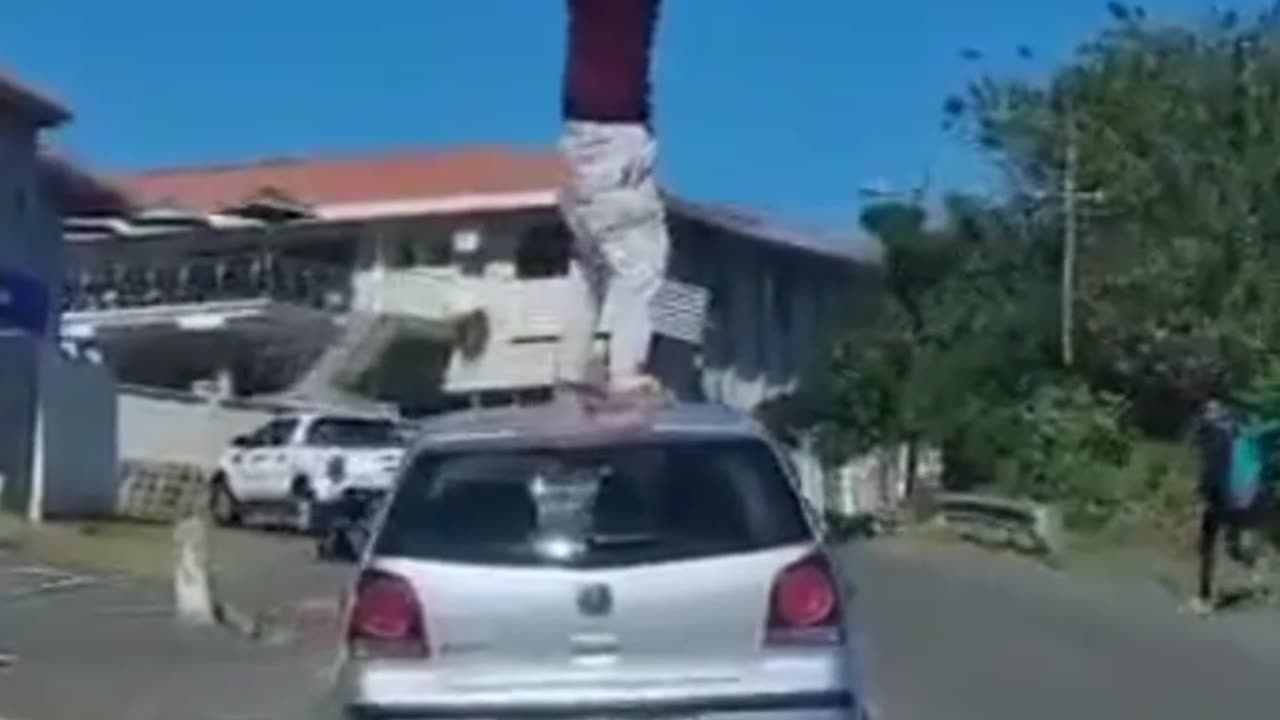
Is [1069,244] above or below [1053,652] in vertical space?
above

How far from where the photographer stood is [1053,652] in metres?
22.6

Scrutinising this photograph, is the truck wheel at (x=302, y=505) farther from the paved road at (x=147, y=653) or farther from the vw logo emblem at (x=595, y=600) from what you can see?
the vw logo emblem at (x=595, y=600)

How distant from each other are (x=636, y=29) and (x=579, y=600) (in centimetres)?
1471

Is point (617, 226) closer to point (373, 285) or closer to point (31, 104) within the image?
point (31, 104)

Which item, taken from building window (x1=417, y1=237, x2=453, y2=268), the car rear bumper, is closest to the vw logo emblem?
the car rear bumper

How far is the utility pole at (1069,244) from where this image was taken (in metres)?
49.9

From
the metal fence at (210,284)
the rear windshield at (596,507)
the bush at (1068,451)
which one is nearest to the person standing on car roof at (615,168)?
→ the rear windshield at (596,507)

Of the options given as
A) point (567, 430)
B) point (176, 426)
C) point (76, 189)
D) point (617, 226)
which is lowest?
point (176, 426)

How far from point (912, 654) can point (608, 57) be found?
20.7ft

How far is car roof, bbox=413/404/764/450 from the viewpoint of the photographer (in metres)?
11.9

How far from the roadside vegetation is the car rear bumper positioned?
2903 cm

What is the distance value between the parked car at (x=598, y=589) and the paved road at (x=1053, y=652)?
527 cm

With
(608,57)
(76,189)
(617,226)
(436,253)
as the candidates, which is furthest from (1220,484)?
(436,253)

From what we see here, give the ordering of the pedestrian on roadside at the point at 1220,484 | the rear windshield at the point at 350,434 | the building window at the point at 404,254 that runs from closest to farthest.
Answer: the pedestrian on roadside at the point at 1220,484 → the rear windshield at the point at 350,434 → the building window at the point at 404,254
